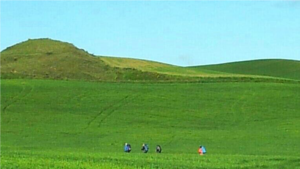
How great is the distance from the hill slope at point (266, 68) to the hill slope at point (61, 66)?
29.4 m

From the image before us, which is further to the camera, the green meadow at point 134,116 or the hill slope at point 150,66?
the hill slope at point 150,66

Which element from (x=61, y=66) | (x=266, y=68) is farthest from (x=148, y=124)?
(x=266, y=68)

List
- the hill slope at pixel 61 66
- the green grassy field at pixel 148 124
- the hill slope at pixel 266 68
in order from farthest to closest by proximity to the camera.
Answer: the hill slope at pixel 266 68
the hill slope at pixel 61 66
the green grassy field at pixel 148 124

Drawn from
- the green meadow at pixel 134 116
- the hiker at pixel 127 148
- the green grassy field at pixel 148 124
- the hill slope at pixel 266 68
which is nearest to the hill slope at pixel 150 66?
the green meadow at pixel 134 116

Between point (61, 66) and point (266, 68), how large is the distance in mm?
49718

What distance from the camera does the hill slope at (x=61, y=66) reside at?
83.2m

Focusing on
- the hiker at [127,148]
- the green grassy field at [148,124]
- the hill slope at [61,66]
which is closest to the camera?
the green grassy field at [148,124]

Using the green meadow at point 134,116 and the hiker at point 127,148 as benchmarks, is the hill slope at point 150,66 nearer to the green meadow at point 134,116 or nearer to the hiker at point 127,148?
the green meadow at point 134,116

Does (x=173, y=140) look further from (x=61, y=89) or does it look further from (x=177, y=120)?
(x=61, y=89)

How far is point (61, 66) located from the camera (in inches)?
3430

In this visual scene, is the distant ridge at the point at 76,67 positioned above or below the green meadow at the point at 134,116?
above

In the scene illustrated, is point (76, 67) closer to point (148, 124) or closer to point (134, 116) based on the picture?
point (134, 116)

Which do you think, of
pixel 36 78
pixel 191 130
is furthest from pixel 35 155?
pixel 36 78

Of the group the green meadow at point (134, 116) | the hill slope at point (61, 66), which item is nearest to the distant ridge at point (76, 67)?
the hill slope at point (61, 66)
